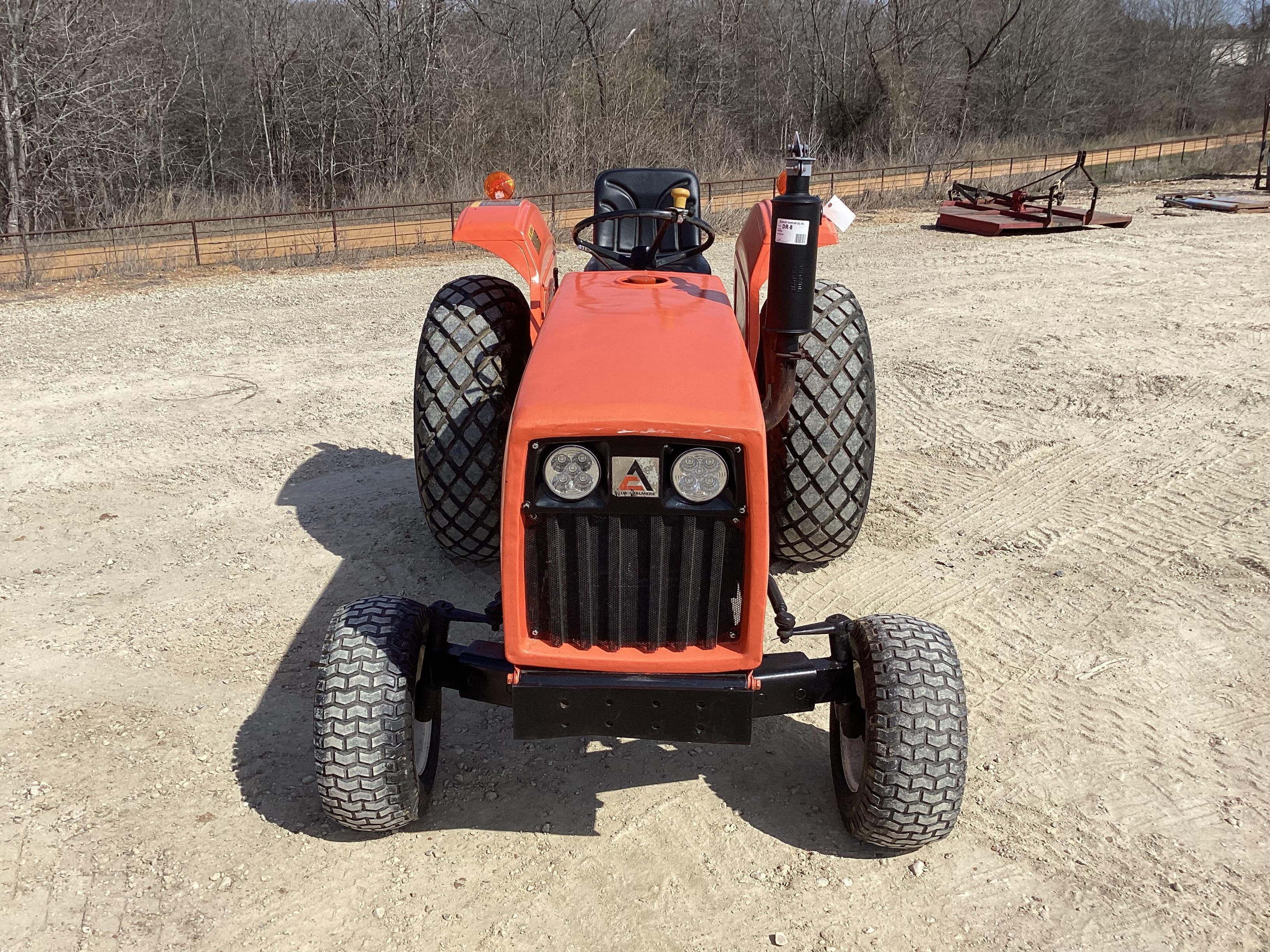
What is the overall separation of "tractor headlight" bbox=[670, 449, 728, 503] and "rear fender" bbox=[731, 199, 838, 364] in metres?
1.29

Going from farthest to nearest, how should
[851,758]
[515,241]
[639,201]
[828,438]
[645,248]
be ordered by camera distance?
[639,201] → [645,248] → [515,241] → [828,438] → [851,758]

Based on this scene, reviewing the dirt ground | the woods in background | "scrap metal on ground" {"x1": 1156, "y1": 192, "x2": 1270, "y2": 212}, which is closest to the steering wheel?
the dirt ground

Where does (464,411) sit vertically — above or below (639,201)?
below

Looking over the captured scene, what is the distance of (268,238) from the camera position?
1338cm

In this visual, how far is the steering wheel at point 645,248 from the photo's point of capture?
3541 mm

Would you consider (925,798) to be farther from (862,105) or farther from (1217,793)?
(862,105)

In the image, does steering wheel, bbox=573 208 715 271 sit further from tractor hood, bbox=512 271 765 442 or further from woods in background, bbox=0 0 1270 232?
woods in background, bbox=0 0 1270 232

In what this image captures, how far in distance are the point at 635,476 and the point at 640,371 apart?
1.02 feet

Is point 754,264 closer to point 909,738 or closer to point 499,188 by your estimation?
point 499,188

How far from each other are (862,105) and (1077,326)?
2391 cm

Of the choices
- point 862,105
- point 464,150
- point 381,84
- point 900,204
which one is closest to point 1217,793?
point 900,204

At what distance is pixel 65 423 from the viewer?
6.39 metres

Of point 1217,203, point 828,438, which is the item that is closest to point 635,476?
point 828,438

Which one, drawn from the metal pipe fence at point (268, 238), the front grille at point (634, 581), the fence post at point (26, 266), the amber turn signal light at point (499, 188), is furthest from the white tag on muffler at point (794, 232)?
the fence post at point (26, 266)
